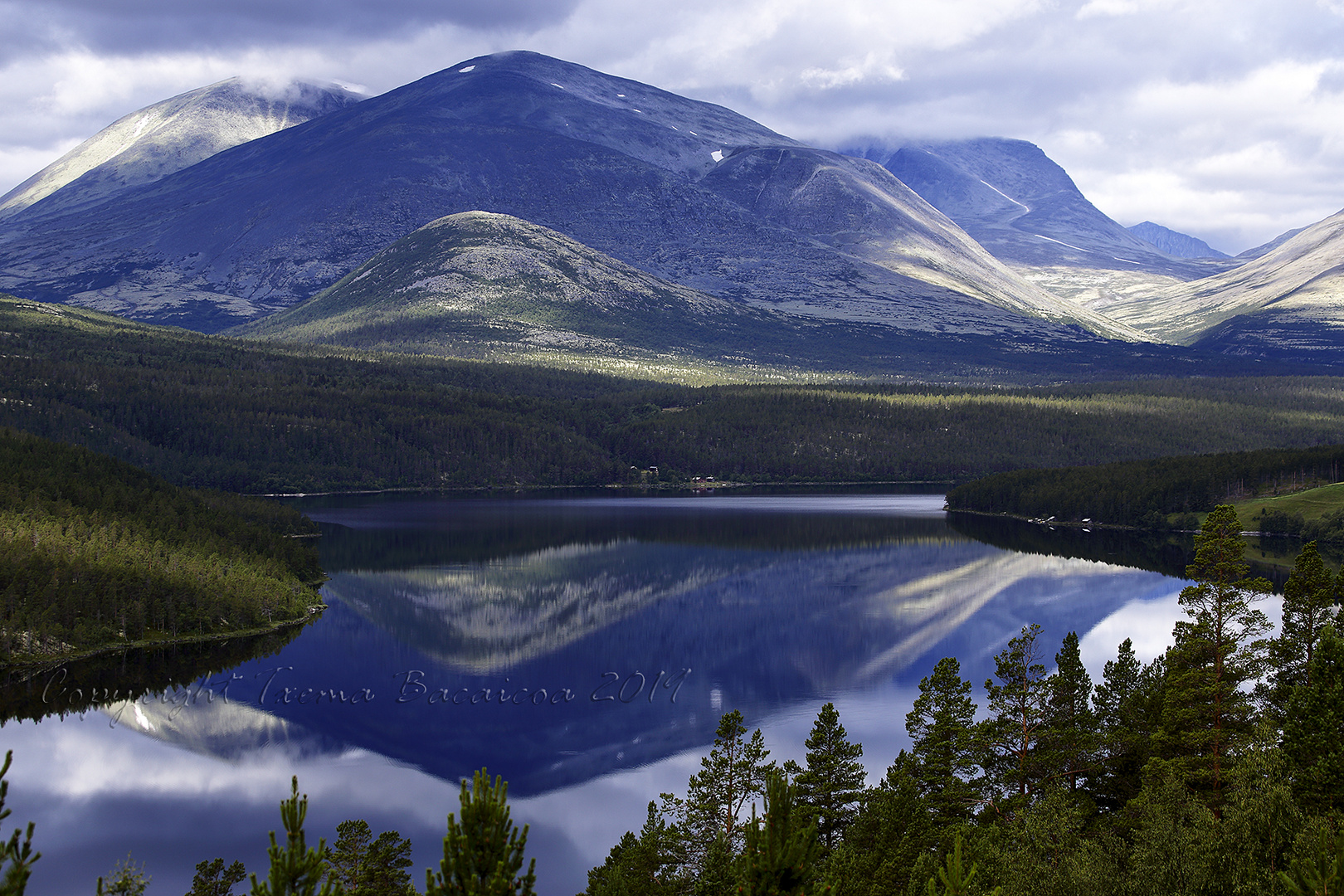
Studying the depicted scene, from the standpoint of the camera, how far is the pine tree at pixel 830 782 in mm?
33375

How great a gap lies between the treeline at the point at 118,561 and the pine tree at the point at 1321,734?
6309 centimetres

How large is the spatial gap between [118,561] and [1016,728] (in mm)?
57890

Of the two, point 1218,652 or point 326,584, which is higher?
point 1218,652

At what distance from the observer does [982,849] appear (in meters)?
23.9

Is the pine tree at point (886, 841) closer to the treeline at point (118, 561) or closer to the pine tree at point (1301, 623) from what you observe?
the pine tree at point (1301, 623)

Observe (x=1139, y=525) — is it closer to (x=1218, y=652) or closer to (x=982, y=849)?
(x=1218, y=652)

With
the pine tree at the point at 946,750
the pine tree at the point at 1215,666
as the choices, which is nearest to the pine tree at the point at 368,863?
the pine tree at the point at 946,750

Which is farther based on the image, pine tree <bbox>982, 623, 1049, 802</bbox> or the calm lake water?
the calm lake water

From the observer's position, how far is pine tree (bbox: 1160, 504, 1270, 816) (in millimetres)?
31391

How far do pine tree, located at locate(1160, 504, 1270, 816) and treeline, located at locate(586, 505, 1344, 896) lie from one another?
2.9 inches

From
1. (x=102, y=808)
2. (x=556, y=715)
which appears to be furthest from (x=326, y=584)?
(x=102, y=808)

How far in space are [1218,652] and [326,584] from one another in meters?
74.1

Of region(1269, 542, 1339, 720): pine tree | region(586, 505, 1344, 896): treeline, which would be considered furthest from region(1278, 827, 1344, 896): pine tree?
region(1269, 542, 1339, 720): pine tree

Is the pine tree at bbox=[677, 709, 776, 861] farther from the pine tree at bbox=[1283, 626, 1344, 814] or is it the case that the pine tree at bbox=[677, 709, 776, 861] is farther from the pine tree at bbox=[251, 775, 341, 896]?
the pine tree at bbox=[251, 775, 341, 896]
